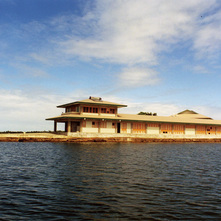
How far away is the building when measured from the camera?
5453cm

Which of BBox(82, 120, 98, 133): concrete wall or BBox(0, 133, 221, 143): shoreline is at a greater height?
BBox(82, 120, 98, 133): concrete wall

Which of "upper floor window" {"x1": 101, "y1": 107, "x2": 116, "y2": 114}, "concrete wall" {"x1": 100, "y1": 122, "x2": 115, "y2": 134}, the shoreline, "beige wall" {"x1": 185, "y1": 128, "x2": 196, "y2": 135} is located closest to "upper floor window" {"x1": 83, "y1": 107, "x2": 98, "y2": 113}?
"upper floor window" {"x1": 101, "y1": 107, "x2": 116, "y2": 114}

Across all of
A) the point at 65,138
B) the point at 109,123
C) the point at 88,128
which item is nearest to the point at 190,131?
the point at 109,123

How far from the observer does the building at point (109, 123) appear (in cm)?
5453

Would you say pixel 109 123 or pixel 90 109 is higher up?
pixel 90 109

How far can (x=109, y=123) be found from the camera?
57312mm

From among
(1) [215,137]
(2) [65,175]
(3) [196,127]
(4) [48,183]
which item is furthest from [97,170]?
(1) [215,137]

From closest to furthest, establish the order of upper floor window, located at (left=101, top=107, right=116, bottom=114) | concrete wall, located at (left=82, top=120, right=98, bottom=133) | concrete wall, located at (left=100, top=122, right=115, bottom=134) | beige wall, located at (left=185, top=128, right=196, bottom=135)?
concrete wall, located at (left=82, top=120, right=98, bottom=133), concrete wall, located at (left=100, top=122, right=115, bottom=134), upper floor window, located at (left=101, top=107, right=116, bottom=114), beige wall, located at (left=185, top=128, right=196, bottom=135)

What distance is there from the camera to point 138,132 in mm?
60781

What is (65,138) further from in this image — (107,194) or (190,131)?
(107,194)

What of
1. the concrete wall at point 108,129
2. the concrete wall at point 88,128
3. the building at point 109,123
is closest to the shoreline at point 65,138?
the building at point 109,123

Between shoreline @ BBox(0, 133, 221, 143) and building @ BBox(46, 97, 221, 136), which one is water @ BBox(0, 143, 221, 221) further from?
building @ BBox(46, 97, 221, 136)

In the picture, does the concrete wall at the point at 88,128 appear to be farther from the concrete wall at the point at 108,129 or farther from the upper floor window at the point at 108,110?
the upper floor window at the point at 108,110

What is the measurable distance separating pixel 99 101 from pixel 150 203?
47.6m
